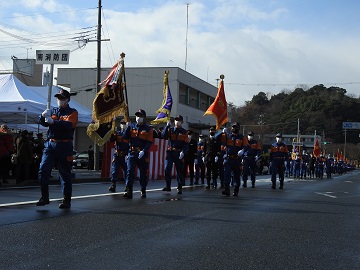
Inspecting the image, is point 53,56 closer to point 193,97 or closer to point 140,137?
point 140,137

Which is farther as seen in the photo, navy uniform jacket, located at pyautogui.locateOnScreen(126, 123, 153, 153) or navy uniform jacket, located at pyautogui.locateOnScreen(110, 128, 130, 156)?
navy uniform jacket, located at pyautogui.locateOnScreen(110, 128, 130, 156)

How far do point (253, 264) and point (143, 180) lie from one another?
6.58m

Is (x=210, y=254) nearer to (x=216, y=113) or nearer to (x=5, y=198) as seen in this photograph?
(x=5, y=198)

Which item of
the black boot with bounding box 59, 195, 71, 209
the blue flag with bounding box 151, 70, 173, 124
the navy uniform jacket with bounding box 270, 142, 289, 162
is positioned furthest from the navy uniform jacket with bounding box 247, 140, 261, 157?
the black boot with bounding box 59, 195, 71, 209

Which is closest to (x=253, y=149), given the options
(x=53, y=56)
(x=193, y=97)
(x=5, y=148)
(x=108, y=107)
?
(x=108, y=107)

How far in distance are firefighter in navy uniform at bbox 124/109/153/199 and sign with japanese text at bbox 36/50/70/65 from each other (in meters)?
7.46

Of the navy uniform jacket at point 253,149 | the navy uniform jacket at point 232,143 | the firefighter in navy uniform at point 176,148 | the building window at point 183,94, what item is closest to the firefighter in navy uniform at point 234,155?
the navy uniform jacket at point 232,143

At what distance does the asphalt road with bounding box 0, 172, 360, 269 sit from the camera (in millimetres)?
5254

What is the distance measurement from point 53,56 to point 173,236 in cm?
1283

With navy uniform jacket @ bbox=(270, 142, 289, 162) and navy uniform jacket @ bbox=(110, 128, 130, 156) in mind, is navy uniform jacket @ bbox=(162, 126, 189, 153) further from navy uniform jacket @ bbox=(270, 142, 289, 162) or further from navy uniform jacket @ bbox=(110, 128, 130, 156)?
navy uniform jacket @ bbox=(270, 142, 289, 162)

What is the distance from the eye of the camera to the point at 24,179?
49.9 ft

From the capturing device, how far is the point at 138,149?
11.3 m

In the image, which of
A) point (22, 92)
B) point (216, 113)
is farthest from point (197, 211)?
point (22, 92)

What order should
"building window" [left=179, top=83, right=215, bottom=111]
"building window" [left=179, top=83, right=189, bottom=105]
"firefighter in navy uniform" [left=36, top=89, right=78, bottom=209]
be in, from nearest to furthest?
1. "firefighter in navy uniform" [left=36, top=89, right=78, bottom=209]
2. "building window" [left=179, top=83, right=189, bottom=105]
3. "building window" [left=179, top=83, right=215, bottom=111]
